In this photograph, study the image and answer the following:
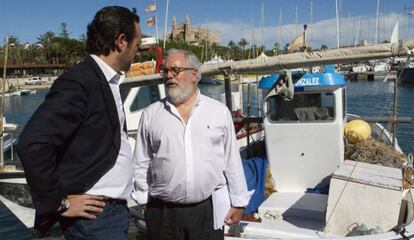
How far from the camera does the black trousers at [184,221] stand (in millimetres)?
3352

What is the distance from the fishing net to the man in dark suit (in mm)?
4687

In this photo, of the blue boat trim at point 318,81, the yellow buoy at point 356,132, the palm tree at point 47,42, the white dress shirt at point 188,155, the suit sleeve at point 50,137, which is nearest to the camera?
the suit sleeve at point 50,137

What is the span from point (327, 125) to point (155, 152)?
352 cm

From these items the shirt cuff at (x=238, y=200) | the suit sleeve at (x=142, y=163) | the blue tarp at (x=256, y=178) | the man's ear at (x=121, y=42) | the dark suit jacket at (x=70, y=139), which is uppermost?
the man's ear at (x=121, y=42)

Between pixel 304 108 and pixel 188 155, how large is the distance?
3.52 meters

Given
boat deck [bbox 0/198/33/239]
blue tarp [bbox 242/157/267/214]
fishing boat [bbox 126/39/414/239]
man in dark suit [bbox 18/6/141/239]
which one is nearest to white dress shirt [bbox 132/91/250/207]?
man in dark suit [bbox 18/6/141/239]

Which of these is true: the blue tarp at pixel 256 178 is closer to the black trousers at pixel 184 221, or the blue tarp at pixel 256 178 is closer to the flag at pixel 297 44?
the black trousers at pixel 184 221

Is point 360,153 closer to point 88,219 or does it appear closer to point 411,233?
point 411,233

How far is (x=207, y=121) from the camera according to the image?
334cm

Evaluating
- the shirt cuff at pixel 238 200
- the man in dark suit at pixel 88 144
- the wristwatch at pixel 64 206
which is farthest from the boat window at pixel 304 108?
the wristwatch at pixel 64 206

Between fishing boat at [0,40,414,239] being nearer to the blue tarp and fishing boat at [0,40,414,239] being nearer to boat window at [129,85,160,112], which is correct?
the blue tarp

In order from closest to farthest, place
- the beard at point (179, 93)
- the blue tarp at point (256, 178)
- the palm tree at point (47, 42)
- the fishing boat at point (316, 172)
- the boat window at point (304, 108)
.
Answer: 1. the beard at point (179, 93)
2. the fishing boat at point (316, 172)
3. the blue tarp at point (256, 178)
4. the boat window at point (304, 108)
5. the palm tree at point (47, 42)

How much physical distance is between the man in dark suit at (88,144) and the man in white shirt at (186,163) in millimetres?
870

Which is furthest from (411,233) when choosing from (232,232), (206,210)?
(206,210)
